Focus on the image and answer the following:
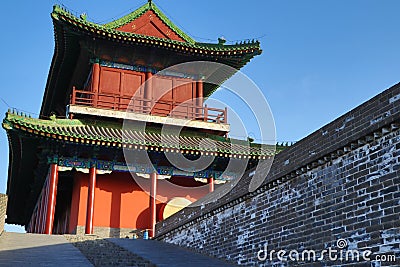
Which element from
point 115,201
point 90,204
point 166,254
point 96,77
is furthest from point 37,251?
point 96,77

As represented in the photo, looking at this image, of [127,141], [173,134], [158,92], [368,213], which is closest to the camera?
[368,213]

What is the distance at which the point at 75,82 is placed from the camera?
20547 mm

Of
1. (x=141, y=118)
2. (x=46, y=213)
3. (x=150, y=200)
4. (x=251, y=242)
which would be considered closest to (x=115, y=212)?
(x=150, y=200)

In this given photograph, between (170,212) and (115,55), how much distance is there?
645 cm

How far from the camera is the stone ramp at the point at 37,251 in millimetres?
8750

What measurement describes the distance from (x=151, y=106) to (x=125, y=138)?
2983 mm

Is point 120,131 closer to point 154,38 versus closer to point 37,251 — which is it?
point 154,38

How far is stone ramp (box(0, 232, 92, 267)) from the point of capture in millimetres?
8750

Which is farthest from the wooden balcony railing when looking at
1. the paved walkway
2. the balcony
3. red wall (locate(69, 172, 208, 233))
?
the paved walkway

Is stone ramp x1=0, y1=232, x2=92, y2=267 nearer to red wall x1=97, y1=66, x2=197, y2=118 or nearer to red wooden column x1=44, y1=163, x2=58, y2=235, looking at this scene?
red wooden column x1=44, y1=163, x2=58, y2=235

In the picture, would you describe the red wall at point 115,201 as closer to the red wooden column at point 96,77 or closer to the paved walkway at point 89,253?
the red wooden column at point 96,77

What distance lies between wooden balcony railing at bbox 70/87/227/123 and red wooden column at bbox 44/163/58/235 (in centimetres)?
294

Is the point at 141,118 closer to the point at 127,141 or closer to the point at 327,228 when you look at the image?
the point at 127,141

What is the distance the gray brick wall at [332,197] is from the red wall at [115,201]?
7077mm
